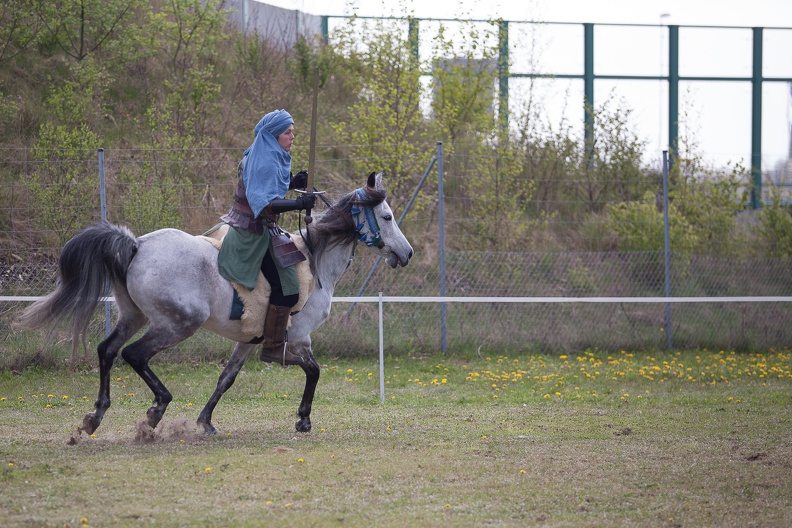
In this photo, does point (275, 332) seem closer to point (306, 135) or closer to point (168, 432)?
point (168, 432)

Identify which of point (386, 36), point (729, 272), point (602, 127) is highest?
point (386, 36)

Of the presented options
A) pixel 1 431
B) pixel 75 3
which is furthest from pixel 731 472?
pixel 75 3

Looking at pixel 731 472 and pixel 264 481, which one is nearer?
pixel 264 481

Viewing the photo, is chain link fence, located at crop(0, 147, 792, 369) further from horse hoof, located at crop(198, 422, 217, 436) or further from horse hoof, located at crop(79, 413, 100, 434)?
horse hoof, located at crop(79, 413, 100, 434)

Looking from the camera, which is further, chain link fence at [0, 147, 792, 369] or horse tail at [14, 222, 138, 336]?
chain link fence at [0, 147, 792, 369]

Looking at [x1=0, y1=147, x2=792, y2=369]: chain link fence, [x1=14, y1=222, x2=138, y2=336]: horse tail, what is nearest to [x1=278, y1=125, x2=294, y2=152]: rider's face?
[x1=14, y1=222, x2=138, y2=336]: horse tail

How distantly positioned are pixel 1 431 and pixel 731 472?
565 centimetres

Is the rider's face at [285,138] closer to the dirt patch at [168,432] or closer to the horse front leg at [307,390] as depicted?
the horse front leg at [307,390]

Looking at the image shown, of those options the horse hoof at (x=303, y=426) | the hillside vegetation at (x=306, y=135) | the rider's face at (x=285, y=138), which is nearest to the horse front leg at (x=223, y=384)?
the horse hoof at (x=303, y=426)

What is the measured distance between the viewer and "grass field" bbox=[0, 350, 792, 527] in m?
4.70

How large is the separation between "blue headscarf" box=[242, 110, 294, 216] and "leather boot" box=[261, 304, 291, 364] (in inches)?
32.1

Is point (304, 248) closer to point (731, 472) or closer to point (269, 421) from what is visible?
point (269, 421)

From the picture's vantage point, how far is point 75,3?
15.3 metres

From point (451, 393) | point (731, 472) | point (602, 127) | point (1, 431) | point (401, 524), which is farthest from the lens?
point (602, 127)
